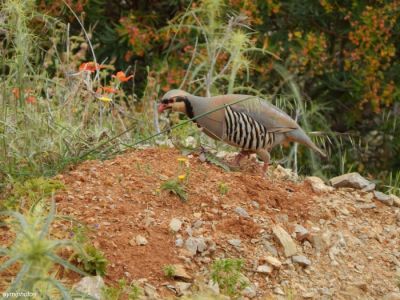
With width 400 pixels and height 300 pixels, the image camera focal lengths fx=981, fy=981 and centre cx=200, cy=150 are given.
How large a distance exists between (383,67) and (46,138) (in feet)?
12.7

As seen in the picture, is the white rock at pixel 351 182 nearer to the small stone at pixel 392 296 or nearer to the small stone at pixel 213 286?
the small stone at pixel 392 296

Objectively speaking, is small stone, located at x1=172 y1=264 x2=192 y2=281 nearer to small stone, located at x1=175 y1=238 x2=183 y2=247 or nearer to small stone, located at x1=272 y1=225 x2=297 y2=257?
small stone, located at x1=175 y1=238 x2=183 y2=247

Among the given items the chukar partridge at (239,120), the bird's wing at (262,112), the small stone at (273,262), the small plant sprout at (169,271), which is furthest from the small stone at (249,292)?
the bird's wing at (262,112)

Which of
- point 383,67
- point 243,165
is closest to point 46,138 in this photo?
point 243,165

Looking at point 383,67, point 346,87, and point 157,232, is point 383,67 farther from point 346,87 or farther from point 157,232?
point 157,232

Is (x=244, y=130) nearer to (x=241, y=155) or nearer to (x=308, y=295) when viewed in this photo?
(x=241, y=155)

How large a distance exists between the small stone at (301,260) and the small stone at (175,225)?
59 centimetres

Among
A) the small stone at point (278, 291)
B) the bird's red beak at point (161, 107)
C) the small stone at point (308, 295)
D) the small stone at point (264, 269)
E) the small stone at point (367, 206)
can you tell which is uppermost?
the bird's red beak at point (161, 107)

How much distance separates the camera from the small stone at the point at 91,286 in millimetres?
3979

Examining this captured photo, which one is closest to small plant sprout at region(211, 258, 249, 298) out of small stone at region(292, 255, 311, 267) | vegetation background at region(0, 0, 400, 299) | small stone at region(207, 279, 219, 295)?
small stone at region(207, 279, 219, 295)

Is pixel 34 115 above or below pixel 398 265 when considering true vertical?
above

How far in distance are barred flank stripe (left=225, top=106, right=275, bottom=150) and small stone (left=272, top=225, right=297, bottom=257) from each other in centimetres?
89

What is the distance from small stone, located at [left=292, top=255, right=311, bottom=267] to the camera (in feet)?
15.5

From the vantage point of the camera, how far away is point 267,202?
16.8 feet
